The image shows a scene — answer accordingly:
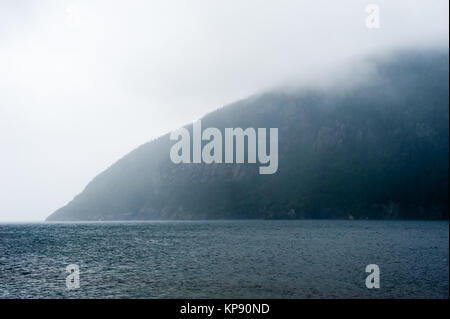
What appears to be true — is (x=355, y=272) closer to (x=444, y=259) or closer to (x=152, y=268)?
(x=444, y=259)

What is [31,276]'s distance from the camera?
156 ft

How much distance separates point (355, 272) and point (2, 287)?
38939 mm

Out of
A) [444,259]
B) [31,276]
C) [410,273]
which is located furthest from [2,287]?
[444,259]

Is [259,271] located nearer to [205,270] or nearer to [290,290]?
[205,270]

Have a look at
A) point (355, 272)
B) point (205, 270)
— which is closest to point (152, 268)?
point (205, 270)
